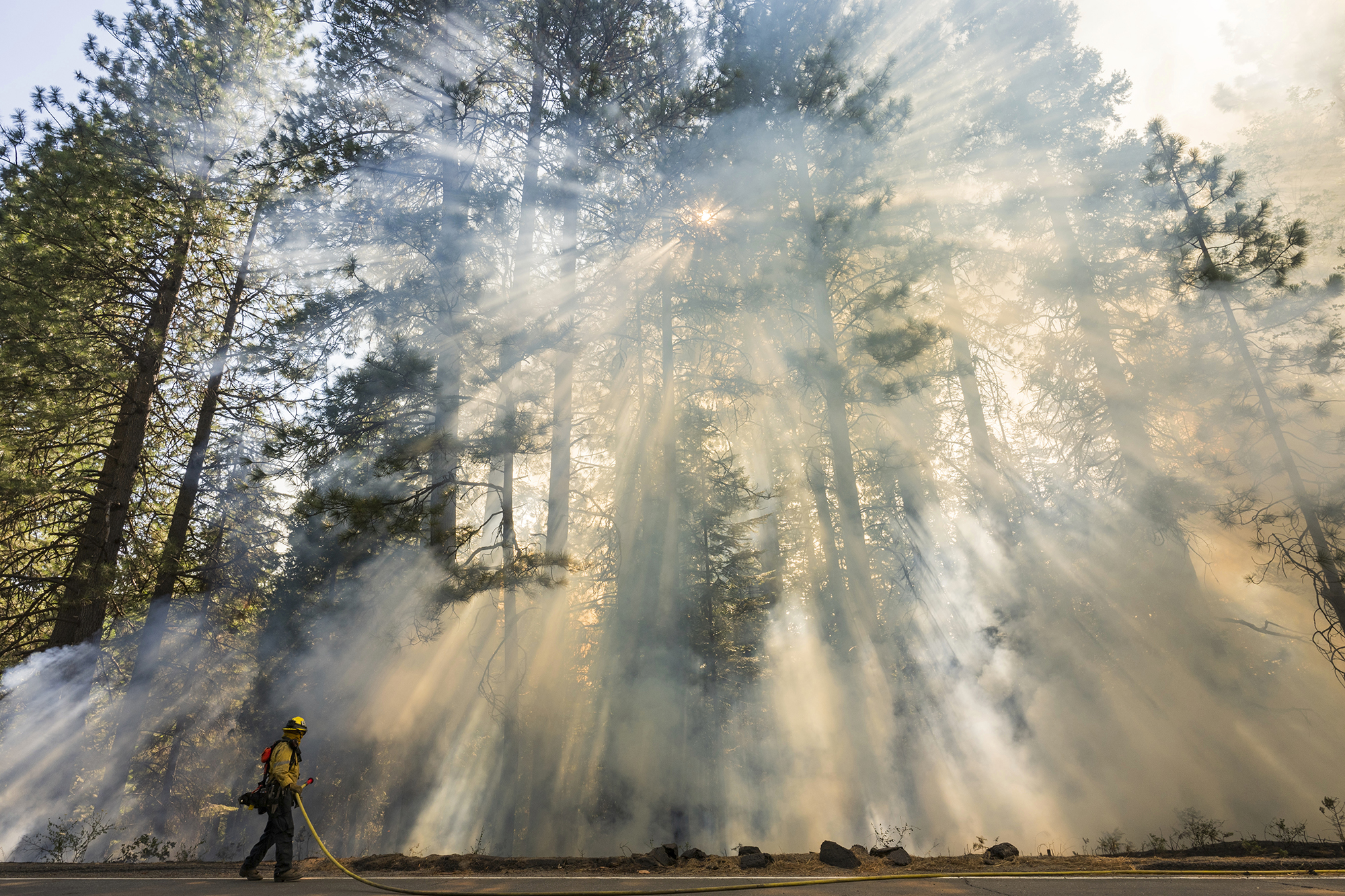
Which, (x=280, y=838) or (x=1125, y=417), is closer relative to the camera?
(x=280, y=838)

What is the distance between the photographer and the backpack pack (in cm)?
614

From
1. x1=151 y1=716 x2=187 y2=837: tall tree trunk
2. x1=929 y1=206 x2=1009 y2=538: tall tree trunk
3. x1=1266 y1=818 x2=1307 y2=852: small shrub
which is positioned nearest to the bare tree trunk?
x1=1266 y1=818 x2=1307 y2=852: small shrub

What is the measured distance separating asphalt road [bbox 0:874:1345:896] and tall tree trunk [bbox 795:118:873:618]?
19.4 feet

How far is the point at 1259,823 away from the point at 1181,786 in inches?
39.2

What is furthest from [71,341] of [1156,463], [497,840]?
[1156,463]

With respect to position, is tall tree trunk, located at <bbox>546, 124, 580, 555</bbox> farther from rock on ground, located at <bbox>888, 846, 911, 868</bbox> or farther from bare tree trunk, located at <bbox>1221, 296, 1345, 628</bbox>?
bare tree trunk, located at <bbox>1221, 296, 1345, 628</bbox>

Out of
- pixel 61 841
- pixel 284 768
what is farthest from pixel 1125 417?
pixel 61 841

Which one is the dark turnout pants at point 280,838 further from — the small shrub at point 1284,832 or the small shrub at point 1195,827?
the small shrub at point 1284,832

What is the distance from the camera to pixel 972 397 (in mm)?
14266

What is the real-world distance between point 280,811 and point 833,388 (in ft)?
34.1

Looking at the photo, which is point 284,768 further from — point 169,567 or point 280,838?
point 169,567

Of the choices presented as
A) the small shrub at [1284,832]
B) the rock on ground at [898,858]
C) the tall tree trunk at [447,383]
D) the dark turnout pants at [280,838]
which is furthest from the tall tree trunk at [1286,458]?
the dark turnout pants at [280,838]

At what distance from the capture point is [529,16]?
1222 cm

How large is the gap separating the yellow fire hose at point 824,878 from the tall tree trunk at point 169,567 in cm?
717
